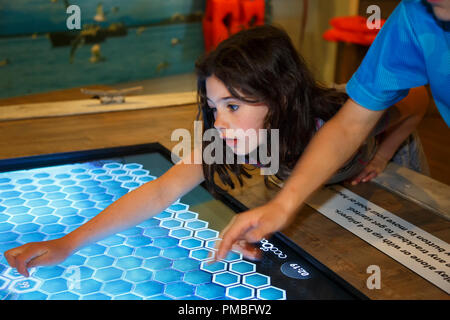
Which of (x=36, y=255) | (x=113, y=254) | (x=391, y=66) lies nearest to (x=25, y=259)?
(x=36, y=255)

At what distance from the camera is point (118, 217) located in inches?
38.4

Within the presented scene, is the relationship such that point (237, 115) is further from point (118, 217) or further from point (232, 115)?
point (118, 217)

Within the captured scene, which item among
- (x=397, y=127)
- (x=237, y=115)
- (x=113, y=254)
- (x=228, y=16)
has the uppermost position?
(x=228, y=16)

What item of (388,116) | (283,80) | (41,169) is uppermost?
(283,80)

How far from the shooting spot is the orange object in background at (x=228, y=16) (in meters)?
3.39

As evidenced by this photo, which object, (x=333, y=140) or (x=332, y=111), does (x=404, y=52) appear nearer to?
(x=333, y=140)

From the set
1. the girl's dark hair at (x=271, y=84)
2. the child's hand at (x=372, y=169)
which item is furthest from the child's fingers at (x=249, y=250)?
the child's hand at (x=372, y=169)

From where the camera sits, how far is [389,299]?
78cm

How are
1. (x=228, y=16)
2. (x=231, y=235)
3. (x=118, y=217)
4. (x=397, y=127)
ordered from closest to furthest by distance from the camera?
(x=231, y=235) → (x=118, y=217) → (x=397, y=127) → (x=228, y=16)

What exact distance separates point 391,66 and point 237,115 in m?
0.31

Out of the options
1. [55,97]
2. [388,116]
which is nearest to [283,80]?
[388,116]

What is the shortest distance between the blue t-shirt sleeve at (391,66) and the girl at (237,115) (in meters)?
0.21

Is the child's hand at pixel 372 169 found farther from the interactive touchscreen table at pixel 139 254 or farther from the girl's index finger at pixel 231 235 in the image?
the girl's index finger at pixel 231 235
